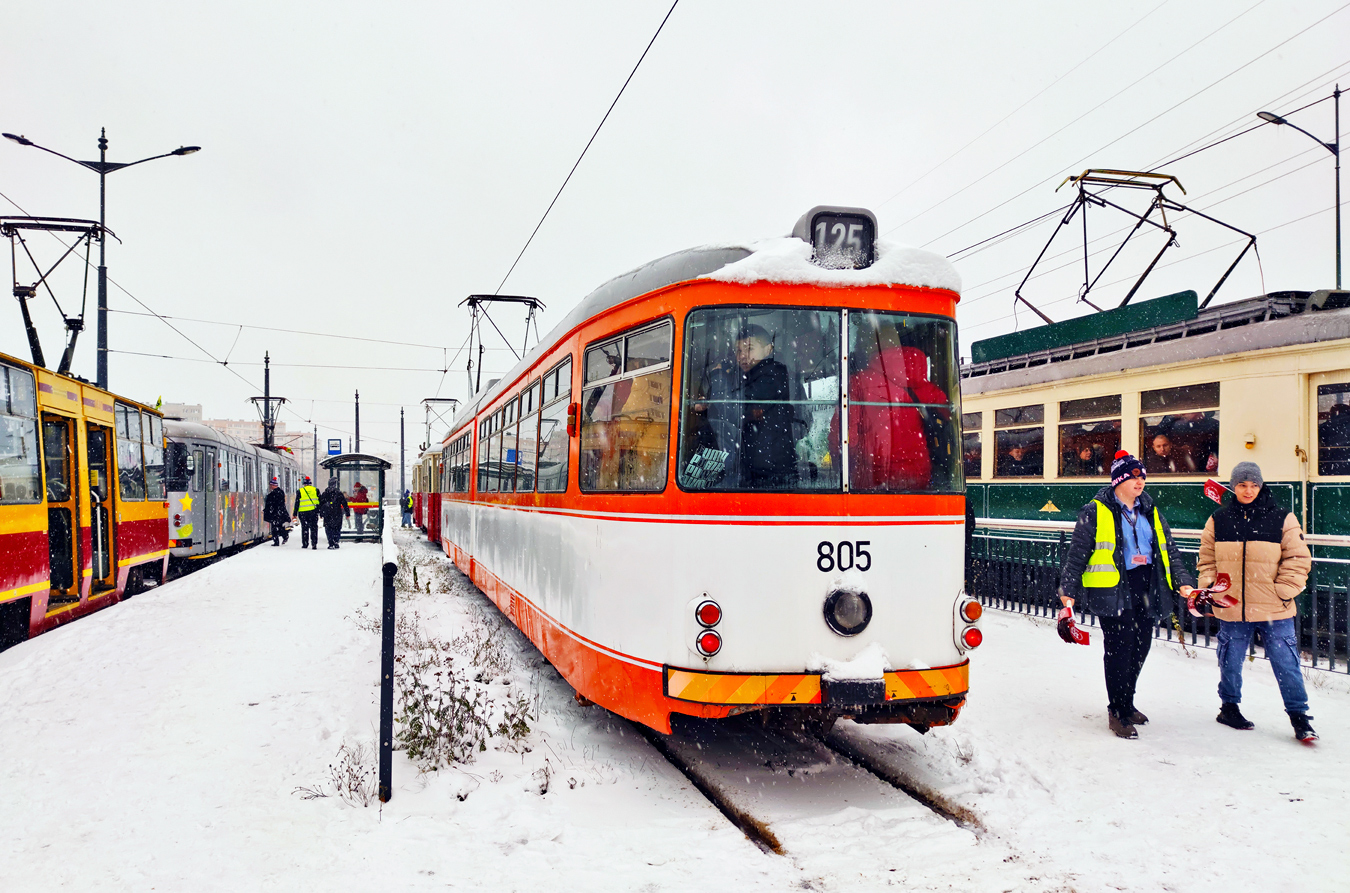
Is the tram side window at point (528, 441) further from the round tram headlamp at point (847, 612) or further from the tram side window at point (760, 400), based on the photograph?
the round tram headlamp at point (847, 612)

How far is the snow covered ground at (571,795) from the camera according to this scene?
12.0 feet

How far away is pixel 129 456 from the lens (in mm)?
11688

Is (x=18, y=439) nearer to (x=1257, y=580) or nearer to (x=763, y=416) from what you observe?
(x=763, y=416)

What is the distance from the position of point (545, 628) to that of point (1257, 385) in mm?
7231

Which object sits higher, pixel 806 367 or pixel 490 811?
pixel 806 367

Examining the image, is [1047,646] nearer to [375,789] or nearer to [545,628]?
[545,628]

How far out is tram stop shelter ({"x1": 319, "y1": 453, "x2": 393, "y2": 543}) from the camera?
1008 inches

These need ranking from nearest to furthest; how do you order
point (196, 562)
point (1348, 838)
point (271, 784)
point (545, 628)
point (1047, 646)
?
point (1348, 838)
point (271, 784)
point (545, 628)
point (1047, 646)
point (196, 562)

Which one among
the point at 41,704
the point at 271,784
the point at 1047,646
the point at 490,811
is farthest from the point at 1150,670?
the point at 41,704

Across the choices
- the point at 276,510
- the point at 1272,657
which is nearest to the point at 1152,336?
the point at 1272,657

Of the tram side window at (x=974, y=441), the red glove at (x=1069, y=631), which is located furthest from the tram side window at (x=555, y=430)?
the tram side window at (x=974, y=441)

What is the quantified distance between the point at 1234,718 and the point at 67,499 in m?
10.5

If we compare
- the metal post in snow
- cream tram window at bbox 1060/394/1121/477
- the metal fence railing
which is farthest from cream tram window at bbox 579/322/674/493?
cream tram window at bbox 1060/394/1121/477

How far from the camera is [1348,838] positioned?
3986 millimetres
